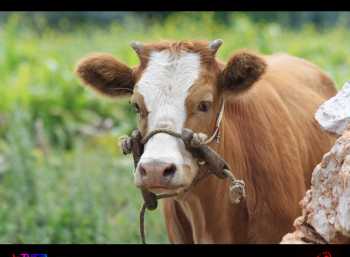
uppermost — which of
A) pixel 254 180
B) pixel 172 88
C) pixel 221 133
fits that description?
pixel 172 88

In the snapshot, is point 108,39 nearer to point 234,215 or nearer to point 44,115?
point 44,115

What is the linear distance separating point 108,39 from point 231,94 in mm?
10880

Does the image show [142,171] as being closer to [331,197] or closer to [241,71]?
[241,71]

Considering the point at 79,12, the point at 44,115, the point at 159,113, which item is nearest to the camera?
the point at 159,113

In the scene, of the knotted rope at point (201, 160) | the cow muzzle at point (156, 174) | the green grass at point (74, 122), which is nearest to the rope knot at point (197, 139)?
the knotted rope at point (201, 160)

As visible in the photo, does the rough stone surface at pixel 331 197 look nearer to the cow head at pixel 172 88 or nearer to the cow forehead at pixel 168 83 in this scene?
the cow head at pixel 172 88

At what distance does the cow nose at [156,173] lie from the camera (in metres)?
5.33

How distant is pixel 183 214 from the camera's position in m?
6.43

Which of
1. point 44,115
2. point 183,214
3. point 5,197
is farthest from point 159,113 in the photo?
point 44,115

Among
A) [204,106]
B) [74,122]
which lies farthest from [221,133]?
[74,122]

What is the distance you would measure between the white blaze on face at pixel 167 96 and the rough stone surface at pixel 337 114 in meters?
0.96

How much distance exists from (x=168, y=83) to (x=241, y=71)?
0.51 m

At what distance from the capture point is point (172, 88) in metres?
5.77

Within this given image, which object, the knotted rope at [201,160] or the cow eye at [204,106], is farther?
the cow eye at [204,106]
